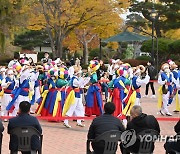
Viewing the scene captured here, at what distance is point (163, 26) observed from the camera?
140ft

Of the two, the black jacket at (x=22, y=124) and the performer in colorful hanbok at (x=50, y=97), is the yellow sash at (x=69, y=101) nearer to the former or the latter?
the performer in colorful hanbok at (x=50, y=97)

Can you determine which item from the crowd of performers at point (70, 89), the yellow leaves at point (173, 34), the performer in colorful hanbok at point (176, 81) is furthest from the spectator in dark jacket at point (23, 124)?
the yellow leaves at point (173, 34)

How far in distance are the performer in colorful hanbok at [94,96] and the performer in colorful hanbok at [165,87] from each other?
229 centimetres

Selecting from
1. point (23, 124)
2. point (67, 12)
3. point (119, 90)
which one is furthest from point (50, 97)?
point (67, 12)

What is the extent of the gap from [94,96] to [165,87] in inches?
103

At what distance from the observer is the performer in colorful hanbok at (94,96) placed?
44.5 ft

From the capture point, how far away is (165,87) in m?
15.1

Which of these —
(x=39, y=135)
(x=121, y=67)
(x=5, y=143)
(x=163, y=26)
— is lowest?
(x=5, y=143)

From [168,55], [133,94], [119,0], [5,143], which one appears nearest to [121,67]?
[133,94]

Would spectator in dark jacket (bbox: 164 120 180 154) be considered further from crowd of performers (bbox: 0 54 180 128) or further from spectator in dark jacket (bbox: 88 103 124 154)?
crowd of performers (bbox: 0 54 180 128)

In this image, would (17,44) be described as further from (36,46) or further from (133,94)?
(133,94)

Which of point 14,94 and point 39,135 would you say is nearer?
point 39,135

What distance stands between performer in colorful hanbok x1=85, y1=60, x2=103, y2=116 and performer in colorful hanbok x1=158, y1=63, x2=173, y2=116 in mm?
2289

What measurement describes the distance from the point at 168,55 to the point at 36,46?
2415 centimetres
